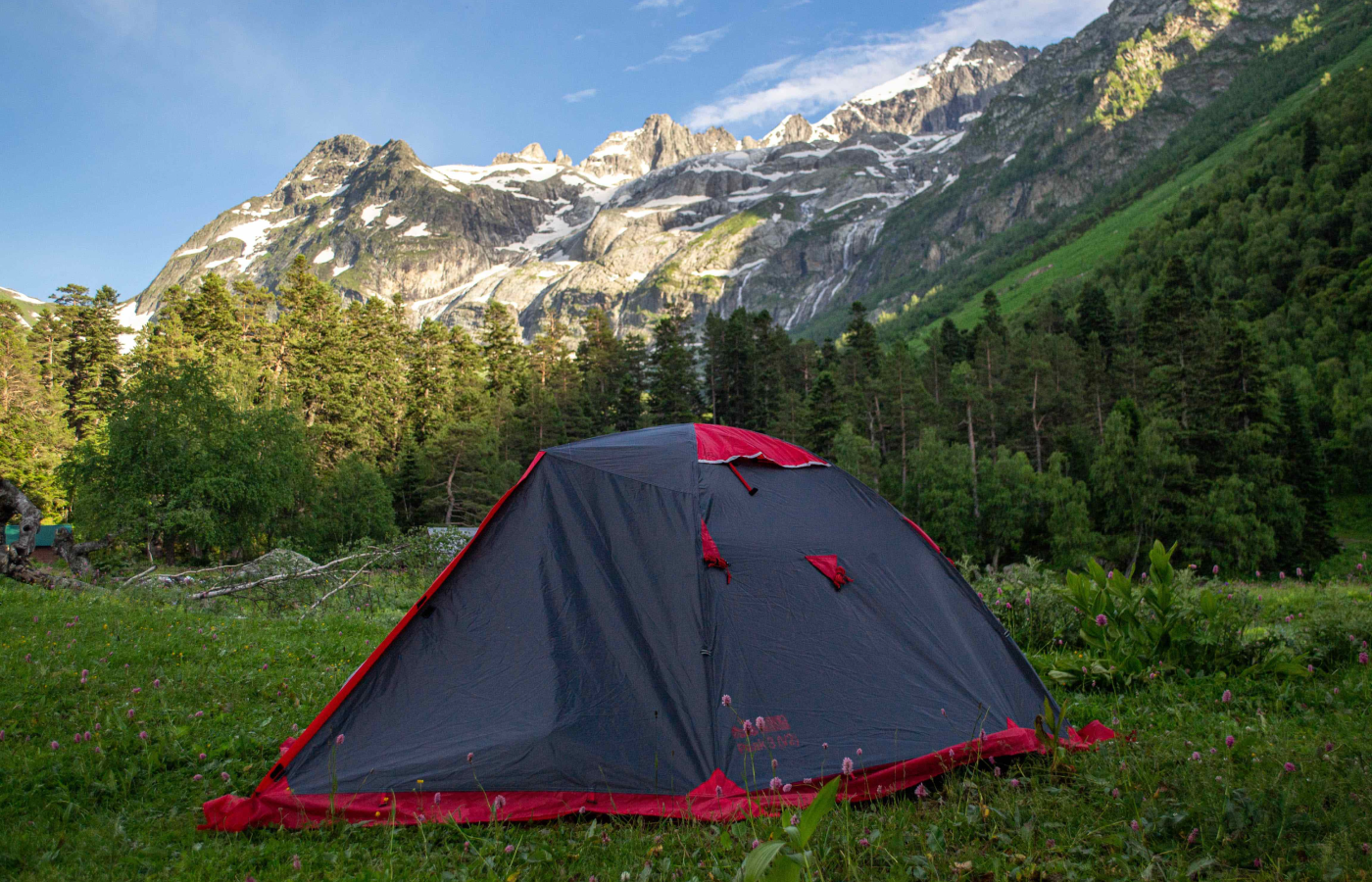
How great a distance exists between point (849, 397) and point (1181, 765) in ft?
167

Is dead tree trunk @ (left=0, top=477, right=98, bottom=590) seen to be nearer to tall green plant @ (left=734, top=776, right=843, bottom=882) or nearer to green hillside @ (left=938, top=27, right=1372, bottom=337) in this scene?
tall green plant @ (left=734, top=776, right=843, bottom=882)

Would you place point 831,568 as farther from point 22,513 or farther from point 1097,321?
point 1097,321

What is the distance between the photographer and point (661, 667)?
16.8 ft

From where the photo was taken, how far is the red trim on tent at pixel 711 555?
216 inches

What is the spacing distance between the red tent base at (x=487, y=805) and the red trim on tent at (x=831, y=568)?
1.48 m

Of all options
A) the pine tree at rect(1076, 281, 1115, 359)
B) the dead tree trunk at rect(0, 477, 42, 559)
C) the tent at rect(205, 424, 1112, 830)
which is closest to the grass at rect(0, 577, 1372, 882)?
the tent at rect(205, 424, 1112, 830)

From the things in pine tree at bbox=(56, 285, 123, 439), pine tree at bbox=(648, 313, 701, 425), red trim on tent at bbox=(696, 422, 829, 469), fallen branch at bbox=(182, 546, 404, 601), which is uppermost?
pine tree at bbox=(56, 285, 123, 439)

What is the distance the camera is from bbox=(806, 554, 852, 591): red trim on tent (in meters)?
5.75

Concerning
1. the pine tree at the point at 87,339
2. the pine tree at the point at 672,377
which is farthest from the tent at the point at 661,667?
the pine tree at the point at 87,339

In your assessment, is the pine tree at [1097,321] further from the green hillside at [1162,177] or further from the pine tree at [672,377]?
the pine tree at [672,377]

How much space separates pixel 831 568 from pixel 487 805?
3130 millimetres

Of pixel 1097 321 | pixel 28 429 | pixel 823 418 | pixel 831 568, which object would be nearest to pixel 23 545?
pixel 831 568

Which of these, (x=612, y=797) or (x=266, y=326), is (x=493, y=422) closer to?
(x=266, y=326)

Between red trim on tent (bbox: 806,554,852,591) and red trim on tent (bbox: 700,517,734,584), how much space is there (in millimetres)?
778
